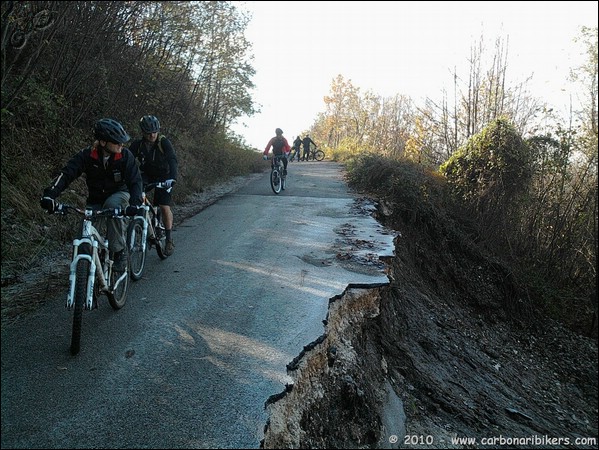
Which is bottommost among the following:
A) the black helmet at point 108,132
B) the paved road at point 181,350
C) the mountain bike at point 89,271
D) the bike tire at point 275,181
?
the paved road at point 181,350

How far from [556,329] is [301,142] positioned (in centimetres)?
2256

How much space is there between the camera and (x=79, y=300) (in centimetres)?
378

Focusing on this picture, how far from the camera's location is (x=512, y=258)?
1302 centimetres

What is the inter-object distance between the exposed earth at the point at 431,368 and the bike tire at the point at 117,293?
91cm

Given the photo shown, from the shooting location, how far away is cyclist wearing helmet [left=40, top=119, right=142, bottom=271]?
4.43 m

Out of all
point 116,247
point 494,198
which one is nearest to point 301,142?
point 494,198

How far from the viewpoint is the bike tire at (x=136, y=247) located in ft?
17.8

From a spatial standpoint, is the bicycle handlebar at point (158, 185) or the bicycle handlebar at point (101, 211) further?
the bicycle handlebar at point (158, 185)

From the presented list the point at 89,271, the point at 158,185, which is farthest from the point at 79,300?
the point at 158,185

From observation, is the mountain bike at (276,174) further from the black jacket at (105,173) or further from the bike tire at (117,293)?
the black jacket at (105,173)

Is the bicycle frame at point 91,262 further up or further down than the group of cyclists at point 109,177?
further down

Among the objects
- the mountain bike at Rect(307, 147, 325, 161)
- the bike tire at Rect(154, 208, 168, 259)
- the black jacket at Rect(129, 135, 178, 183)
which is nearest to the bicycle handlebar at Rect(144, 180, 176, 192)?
the black jacket at Rect(129, 135, 178, 183)

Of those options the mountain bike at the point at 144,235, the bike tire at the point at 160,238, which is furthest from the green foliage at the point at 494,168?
the mountain bike at the point at 144,235

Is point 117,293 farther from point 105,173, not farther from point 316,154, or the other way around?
point 316,154
